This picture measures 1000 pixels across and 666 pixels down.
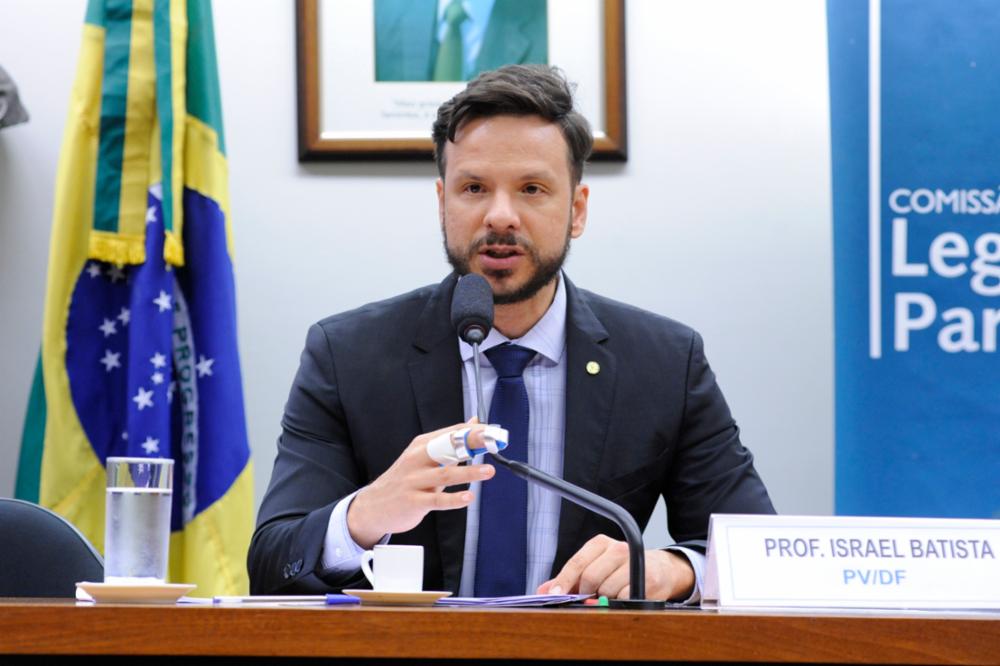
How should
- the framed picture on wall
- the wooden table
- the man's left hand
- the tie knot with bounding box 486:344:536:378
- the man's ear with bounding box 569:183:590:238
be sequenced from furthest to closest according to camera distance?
the framed picture on wall < the man's ear with bounding box 569:183:590:238 < the tie knot with bounding box 486:344:536:378 < the man's left hand < the wooden table

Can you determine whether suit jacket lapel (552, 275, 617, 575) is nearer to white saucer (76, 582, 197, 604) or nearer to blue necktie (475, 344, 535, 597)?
blue necktie (475, 344, 535, 597)

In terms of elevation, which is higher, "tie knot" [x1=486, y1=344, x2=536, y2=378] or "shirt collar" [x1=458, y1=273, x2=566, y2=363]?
"shirt collar" [x1=458, y1=273, x2=566, y2=363]

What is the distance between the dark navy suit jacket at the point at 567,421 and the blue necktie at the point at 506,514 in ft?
0.14

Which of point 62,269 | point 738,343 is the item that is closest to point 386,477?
point 62,269

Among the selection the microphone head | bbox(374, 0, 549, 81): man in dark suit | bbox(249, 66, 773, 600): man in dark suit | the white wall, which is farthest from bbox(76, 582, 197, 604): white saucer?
bbox(374, 0, 549, 81): man in dark suit

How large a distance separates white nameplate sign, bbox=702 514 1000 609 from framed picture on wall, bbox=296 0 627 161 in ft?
5.92

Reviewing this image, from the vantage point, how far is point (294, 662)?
3.62 feet

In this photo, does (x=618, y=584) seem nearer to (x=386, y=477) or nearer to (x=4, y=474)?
(x=386, y=477)

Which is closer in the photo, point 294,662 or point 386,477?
point 294,662

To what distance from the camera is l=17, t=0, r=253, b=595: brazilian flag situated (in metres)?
A: 2.71

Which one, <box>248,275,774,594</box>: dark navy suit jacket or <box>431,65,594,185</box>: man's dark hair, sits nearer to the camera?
<box>248,275,774,594</box>: dark navy suit jacket

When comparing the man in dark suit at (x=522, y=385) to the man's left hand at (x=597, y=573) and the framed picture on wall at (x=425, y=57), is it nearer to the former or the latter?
the man's left hand at (x=597, y=573)

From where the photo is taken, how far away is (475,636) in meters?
1.08

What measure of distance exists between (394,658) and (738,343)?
2.12 m
